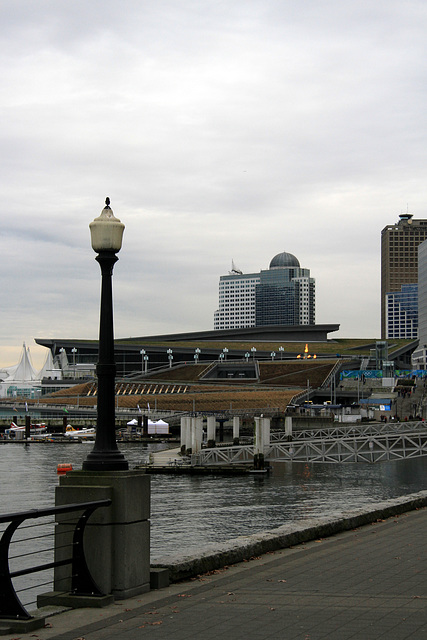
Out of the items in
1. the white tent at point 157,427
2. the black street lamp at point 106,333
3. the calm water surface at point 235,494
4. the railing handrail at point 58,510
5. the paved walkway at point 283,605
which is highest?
the black street lamp at point 106,333

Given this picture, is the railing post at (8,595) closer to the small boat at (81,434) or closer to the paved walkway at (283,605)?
the paved walkway at (283,605)

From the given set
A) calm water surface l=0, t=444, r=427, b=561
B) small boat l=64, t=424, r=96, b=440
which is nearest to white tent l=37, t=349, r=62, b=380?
small boat l=64, t=424, r=96, b=440

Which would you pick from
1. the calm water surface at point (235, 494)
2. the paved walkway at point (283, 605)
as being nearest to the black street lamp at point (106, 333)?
the paved walkway at point (283, 605)

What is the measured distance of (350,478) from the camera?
6184 centimetres

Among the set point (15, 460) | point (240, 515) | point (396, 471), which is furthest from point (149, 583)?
point (15, 460)

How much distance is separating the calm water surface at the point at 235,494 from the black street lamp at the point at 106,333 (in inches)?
669

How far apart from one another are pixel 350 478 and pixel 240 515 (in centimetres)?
2309

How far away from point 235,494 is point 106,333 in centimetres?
4012

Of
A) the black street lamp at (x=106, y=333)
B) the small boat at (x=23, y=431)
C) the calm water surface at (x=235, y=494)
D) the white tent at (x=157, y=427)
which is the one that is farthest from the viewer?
the white tent at (x=157, y=427)

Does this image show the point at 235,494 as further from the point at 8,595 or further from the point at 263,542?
the point at 8,595

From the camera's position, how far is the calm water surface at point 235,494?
35906 mm

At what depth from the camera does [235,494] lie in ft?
167

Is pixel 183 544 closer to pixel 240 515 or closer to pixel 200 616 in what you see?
pixel 240 515

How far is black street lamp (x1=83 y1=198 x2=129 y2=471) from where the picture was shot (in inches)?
468
